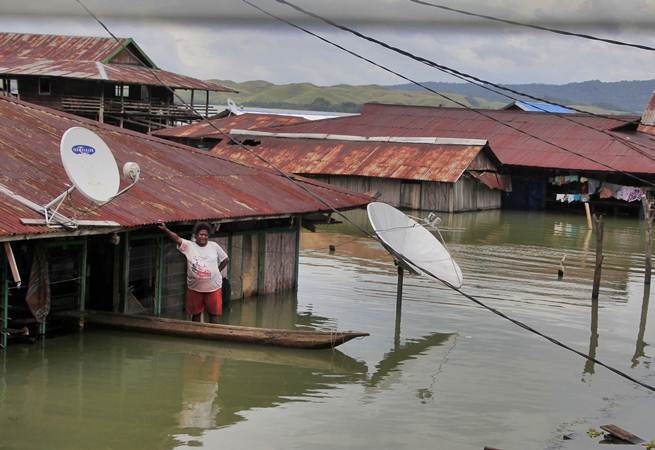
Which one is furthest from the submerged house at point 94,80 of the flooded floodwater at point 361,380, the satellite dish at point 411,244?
the satellite dish at point 411,244

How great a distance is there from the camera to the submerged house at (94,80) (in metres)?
51.4

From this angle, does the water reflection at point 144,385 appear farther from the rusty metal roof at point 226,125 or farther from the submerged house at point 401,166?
the rusty metal roof at point 226,125

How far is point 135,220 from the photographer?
618 inches

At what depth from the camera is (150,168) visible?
19.1 m

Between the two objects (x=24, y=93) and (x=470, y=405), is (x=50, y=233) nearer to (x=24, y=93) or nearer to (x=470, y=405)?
(x=470, y=405)

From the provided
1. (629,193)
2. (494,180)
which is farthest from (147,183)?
(629,193)

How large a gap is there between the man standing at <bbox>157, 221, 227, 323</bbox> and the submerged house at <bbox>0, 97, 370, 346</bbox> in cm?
41

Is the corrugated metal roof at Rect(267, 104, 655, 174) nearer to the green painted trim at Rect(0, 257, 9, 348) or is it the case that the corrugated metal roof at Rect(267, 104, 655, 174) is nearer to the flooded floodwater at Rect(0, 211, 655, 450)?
the flooded floodwater at Rect(0, 211, 655, 450)

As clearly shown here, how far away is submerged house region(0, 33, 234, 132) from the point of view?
5138 centimetres

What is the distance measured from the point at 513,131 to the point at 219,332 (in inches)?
1469

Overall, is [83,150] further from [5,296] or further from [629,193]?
[629,193]

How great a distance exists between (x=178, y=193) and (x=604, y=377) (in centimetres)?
758

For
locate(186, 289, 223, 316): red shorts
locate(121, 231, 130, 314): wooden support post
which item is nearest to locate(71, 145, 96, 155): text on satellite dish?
locate(121, 231, 130, 314): wooden support post

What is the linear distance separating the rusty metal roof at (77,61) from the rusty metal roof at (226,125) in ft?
6.90
